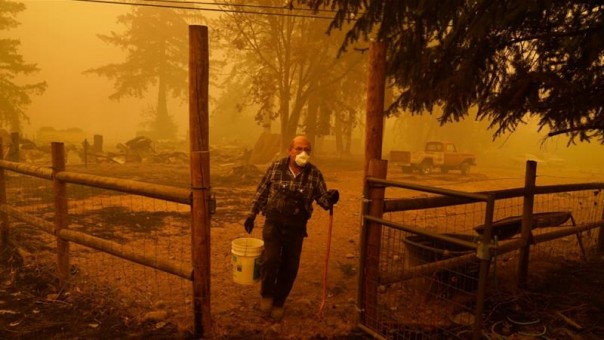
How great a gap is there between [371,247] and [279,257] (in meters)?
0.96

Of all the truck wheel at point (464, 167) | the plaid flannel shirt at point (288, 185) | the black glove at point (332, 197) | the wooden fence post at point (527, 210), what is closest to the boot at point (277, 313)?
the plaid flannel shirt at point (288, 185)

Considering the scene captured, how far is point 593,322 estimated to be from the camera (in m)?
4.17

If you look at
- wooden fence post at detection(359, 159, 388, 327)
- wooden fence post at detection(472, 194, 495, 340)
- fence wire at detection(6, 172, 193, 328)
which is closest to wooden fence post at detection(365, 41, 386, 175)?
wooden fence post at detection(359, 159, 388, 327)

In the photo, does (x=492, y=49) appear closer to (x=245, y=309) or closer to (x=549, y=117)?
(x=549, y=117)

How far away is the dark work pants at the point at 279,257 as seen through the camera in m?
4.07

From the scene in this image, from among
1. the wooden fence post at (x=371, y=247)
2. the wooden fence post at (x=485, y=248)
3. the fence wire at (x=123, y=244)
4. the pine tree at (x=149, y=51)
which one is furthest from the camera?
the pine tree at (x=149, y=51)

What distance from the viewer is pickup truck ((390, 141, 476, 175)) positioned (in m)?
21.0

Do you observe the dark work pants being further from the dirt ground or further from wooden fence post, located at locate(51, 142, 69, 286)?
wooden fence post, located at locate(51, 142, 69, 286)

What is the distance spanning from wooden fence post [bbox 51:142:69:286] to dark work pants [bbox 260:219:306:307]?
2.42 meters

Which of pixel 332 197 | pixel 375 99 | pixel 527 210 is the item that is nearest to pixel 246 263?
pixel 332 197

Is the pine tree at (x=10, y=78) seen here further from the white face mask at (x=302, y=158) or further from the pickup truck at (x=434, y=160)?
the white face mask at (x=302, y=158)

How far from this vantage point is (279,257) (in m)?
4.09

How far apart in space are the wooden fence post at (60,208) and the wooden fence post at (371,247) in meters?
3.45

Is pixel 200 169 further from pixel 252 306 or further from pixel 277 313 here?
pixel 252 306
